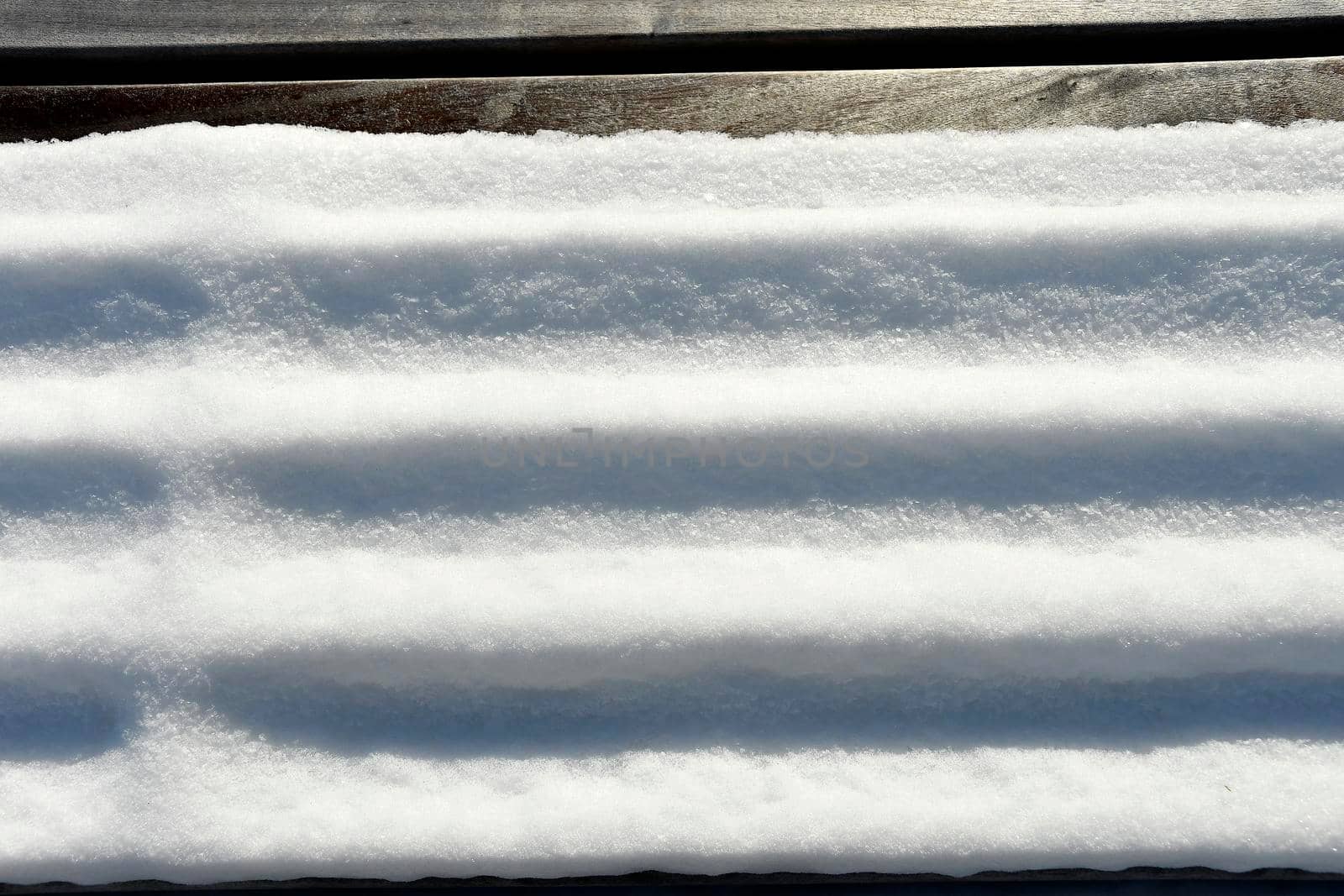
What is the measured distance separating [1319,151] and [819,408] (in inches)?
20.9

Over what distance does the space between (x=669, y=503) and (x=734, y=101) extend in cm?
40

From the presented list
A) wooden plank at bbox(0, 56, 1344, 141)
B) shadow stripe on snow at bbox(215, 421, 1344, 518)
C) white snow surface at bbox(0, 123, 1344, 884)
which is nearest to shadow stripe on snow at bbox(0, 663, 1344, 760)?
white snow surface at bbox(0, 123, 1344, 884)

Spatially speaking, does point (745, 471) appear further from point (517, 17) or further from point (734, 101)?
point (517, 17)

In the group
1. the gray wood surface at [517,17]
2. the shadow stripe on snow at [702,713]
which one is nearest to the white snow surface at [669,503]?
the shadow stripe on snow at [702,713]

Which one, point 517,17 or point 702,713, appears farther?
point 517,17

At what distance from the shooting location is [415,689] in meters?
0.63

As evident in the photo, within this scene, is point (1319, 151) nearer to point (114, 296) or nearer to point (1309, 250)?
point (1309, 250)

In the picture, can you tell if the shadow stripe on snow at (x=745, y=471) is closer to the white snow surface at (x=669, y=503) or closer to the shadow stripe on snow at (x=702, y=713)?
the white snow surface at (x=669, y=503)

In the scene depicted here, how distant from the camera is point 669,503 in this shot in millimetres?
644

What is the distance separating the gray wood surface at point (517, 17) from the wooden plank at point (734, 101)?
5 cm

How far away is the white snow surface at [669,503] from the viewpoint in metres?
0.60

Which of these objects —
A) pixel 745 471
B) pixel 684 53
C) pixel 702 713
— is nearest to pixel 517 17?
pixel 684 53

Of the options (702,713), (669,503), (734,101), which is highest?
(734,101)

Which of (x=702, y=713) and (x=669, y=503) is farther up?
(x=669, y=503)
